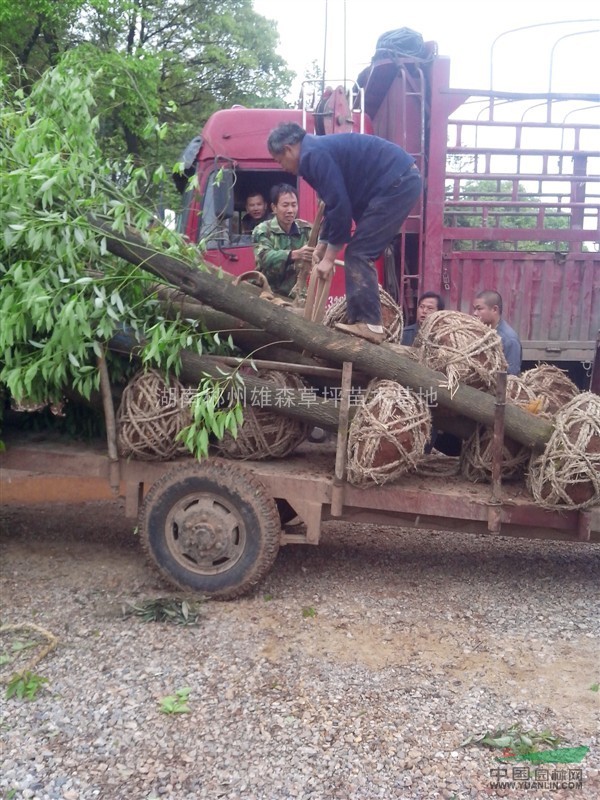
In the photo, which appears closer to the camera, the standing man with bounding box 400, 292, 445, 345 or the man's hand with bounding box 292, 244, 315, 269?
the man's hand with bounding box 292, 244, 315, 269

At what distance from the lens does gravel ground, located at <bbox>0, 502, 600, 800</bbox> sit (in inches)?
104

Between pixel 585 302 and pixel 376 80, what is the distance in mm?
2835

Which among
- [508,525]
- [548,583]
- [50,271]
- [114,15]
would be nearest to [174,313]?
[50,271]

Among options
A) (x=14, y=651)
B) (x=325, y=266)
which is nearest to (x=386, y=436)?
(x=325, y=266)

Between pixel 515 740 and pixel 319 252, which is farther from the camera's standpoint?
pixel 319 252

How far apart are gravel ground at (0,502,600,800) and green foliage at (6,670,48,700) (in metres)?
0.04

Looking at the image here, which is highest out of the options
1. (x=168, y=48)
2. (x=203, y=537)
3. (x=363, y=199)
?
(x=168, y=48)

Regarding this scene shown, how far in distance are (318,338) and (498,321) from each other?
1959 millimetres

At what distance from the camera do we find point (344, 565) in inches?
186

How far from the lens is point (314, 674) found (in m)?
3.34

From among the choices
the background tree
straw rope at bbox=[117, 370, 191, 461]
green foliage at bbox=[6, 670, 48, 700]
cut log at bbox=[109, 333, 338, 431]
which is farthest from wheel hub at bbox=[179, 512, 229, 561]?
the background tree

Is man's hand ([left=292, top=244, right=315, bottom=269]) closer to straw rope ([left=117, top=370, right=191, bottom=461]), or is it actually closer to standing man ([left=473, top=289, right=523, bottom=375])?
straw rope ([left=117, top=370, right=191, bottom=461])

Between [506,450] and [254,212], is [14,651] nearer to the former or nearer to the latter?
[506,450]

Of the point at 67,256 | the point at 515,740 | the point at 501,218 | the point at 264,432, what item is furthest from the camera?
the point at 501,218
